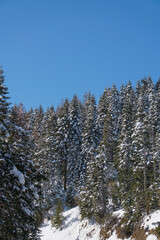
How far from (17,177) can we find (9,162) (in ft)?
2.25

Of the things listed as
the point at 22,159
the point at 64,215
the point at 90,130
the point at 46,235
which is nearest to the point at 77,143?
the point at 90,130

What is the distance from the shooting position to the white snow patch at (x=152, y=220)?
628 inches

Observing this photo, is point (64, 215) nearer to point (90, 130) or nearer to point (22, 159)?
point (90, 130)

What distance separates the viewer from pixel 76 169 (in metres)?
41.6

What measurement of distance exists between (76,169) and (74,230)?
50.9ft

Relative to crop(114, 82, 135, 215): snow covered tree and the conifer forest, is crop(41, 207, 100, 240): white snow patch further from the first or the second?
crop(114, 82, 135, 215): snow covered tree

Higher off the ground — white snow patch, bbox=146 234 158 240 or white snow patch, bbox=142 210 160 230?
white snow patch, bbox=142 210 160 230

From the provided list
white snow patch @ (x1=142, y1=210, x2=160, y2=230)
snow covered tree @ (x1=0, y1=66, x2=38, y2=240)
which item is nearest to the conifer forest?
snow covered tree @ (x1=0, y1=66, x2=38, y2=240)

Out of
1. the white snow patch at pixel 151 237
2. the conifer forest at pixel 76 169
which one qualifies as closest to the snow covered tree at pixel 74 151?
the conifer forest at pixel 76 169

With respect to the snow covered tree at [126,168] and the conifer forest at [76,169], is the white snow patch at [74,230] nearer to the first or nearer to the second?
the conifer forest at [76,169]

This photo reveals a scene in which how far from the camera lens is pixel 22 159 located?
836cm

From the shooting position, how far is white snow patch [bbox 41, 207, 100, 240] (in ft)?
78.8

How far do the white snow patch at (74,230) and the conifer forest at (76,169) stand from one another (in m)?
1.18

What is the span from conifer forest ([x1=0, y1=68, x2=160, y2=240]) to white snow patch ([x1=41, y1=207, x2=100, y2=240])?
1.18m
